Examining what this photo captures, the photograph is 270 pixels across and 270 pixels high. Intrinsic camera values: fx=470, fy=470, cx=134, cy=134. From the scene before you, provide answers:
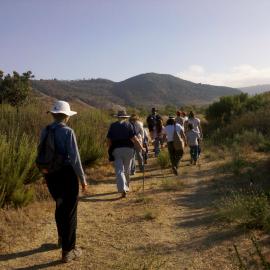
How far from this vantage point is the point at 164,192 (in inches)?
418

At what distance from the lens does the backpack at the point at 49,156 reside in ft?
20.2

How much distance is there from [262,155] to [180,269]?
9.86 metres

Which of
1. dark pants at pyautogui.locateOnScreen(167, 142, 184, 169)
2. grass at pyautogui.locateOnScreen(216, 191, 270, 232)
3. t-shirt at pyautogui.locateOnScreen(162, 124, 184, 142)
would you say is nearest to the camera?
grass at pyautogui.locateOnScreen(216, 191, 270, 232)

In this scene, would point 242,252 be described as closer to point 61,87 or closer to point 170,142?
point 170,142

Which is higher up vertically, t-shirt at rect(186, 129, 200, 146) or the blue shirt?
the blue shirt

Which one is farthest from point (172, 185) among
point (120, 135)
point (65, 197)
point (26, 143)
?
point (65, 197)

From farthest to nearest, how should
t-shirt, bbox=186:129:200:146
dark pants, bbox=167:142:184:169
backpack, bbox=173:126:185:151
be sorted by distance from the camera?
t-shirt, bbox=186:129:200:146 → dark pants, bbox=167:142:184:169 → backpack, bbox=173:126:185:151

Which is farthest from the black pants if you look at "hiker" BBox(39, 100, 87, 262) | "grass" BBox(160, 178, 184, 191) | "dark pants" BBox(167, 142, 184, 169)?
"dark pants" BBox(167, 142, 184, 169)

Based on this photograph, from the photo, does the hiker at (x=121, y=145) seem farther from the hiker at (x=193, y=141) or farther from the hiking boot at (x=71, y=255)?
the hiker at (x=193, y=141)

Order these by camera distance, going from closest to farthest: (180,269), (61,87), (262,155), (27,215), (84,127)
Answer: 1. (180,269)
2. (27,215)
3. (84,127)
4. (262,155)
5. (61,87)

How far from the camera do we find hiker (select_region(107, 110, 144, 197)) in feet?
32.9

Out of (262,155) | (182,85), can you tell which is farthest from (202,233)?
(182,85)

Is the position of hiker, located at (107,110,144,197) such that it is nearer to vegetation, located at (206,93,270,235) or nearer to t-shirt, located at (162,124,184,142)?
vegetation, located at (206,93,270,235)

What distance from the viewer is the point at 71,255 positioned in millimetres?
6359
